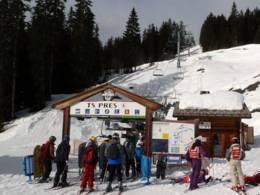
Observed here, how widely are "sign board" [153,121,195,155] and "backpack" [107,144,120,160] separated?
3788mm

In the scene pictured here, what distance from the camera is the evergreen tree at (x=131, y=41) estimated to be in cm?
7762

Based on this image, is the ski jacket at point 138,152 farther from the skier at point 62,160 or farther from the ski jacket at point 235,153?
the ski jacket at point 235,153

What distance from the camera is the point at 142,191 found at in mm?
12102

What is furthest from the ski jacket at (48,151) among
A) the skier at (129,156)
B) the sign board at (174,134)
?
the sign board at (174,134)

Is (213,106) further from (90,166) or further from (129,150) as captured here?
(90,166)

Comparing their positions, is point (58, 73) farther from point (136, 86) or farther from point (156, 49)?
point (156, 49)

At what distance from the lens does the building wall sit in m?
23.1

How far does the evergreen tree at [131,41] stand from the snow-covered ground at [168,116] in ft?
30.6

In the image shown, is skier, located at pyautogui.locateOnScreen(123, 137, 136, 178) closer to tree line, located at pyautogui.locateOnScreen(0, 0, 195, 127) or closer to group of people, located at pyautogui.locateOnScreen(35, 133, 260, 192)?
group of people, located at pyautogui.locateOnScreen(35, 133, 260, 192)

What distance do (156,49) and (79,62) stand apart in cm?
5135

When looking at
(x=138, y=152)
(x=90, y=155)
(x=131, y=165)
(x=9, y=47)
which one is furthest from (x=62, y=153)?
(x=9, y=47)

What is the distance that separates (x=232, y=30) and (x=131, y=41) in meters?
35.0

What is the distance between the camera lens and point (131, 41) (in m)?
77.9

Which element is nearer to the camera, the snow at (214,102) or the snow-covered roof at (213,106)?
the snow-covered roof at (213,106)
